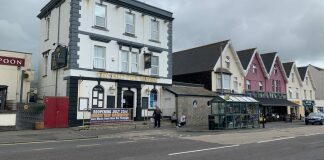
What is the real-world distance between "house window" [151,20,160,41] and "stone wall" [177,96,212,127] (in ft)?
20.3

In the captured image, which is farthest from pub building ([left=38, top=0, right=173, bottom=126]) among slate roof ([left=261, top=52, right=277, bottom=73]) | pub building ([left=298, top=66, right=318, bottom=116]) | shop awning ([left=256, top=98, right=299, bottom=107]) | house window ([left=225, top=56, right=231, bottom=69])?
pub building ([left=298, top=66, right=318, bottom=116])

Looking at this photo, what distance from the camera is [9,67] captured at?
2786 cm

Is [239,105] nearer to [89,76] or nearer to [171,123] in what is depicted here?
[171,123]

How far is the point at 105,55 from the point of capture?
2834 centimetres

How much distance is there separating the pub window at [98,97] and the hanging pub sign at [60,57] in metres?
3.07

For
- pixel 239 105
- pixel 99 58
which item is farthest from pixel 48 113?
pixel 239 105

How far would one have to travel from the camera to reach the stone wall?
31.6 metres

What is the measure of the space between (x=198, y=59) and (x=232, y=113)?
14960 millimetres

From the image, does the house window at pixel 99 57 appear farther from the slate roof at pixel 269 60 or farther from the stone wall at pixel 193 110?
the slate roof at pixel 269 60

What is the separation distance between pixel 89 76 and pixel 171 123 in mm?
8424

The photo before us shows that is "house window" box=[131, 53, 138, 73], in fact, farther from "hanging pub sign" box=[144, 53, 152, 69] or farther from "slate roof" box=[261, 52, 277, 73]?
"slate roof" box=[261, 52, 277, 73]

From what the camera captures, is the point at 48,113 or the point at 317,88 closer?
the point at 48,113

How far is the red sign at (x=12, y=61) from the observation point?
27484 mm

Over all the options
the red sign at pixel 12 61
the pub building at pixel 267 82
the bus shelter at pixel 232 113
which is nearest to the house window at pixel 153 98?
the bus shelter at pixel 232 113
